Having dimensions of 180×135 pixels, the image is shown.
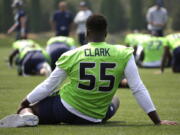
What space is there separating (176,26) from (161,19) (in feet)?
64.8

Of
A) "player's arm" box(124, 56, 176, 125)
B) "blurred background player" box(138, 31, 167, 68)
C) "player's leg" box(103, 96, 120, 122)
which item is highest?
"player's arm" box(124, 56, 176, 125)

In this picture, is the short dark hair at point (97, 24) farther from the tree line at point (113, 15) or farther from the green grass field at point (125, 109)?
the tree line at point (113, 15)

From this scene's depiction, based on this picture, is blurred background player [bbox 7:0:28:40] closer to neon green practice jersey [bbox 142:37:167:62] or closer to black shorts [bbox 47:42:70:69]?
neon green practice jersey [bbox 142:37:167:62]

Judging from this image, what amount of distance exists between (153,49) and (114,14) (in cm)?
2371

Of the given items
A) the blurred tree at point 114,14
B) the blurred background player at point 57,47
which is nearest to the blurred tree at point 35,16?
the blurred tree at point 114,14

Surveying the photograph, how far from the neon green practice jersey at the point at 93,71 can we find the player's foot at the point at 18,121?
0.48m

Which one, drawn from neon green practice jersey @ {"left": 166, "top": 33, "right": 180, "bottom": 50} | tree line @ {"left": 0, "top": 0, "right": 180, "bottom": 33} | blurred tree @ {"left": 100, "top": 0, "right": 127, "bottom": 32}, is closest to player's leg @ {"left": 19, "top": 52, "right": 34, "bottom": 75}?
neon green practice jersey @ {"left": 166, "top": 33, "right": 180, "bottom": 50}

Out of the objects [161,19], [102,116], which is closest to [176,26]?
[161,19]

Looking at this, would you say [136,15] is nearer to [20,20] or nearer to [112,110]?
[20,20]

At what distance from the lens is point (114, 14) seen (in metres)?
46.1

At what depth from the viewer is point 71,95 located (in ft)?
27.5

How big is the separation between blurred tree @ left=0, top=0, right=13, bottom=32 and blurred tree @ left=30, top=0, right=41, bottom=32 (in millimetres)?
1890

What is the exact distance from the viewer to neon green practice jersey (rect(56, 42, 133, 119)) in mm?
8242

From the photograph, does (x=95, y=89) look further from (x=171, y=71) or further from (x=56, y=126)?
(x=171, y=71)
